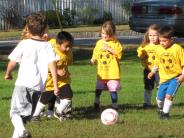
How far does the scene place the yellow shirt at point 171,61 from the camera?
9805 millimetres

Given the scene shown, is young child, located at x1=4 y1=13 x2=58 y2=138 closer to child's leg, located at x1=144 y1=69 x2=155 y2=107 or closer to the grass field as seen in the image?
the grass field

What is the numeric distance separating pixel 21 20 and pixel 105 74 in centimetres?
2408

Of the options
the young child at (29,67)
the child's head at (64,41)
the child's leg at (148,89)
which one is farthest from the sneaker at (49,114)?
the young child at (29,67)

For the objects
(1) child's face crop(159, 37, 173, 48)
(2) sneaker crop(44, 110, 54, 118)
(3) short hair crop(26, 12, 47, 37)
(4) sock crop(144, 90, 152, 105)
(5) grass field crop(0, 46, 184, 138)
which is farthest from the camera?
(4) sock crop(144, 90, 152, 105)

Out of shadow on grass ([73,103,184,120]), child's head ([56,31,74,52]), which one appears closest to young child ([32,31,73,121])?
child's head ([56,31,74,52])

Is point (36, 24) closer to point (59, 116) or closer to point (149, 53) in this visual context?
point (59, 116)

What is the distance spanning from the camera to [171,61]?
985 cm

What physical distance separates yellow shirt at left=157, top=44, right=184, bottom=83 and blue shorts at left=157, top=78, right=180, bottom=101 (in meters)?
0.07

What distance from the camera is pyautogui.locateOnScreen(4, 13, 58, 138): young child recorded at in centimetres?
775

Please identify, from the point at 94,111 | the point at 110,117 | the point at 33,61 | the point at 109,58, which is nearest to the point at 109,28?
the point at 109,58

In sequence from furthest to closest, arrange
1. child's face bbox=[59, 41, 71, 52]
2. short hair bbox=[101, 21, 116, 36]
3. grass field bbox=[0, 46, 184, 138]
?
short hair bbox=[101, 21, 116, 36] → child's face bbox=[59, 41, 71, 52] → grass field bbox=[0, 46, 184, 138]

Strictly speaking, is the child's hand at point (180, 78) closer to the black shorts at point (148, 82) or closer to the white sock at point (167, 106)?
the white sock at point (167, 106)

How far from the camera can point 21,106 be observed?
7746 mm

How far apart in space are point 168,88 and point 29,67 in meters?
2.89
